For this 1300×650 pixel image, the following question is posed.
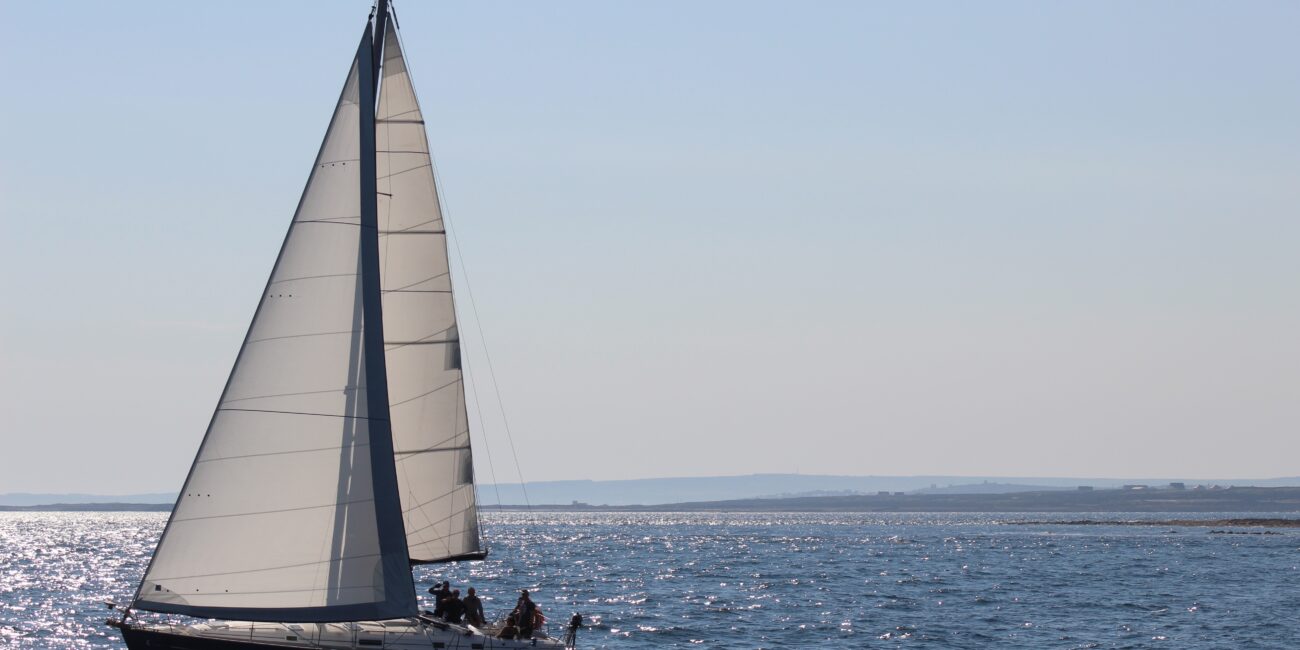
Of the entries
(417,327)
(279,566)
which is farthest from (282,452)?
(417,327)

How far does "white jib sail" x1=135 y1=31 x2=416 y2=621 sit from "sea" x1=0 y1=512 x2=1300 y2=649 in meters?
13.2

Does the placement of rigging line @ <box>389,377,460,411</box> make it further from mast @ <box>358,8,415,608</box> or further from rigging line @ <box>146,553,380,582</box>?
rigging line @ <box>146,553,380,582</box>

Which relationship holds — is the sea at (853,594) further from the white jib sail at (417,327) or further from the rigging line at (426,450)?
the white jib sail at (417,327)

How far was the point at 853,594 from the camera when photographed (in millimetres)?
60938

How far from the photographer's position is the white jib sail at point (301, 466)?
26047mm

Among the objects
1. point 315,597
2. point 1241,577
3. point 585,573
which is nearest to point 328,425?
point 315,597

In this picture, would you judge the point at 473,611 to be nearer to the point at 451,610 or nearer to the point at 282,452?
the point at 451,610

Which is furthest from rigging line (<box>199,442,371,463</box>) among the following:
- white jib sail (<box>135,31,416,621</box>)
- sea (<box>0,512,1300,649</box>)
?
sea (<box>0,512,1300,649</box>)

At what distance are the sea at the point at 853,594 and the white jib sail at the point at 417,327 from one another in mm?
8776

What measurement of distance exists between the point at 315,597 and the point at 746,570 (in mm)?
54667

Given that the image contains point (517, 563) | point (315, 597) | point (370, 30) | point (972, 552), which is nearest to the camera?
point (315, 597)

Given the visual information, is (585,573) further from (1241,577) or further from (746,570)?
(1241,577)

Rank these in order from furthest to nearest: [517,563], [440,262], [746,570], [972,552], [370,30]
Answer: [972,552] < [517,563] < [746,570] < [440,262] < [370,30]

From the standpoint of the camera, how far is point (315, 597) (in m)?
26.3
